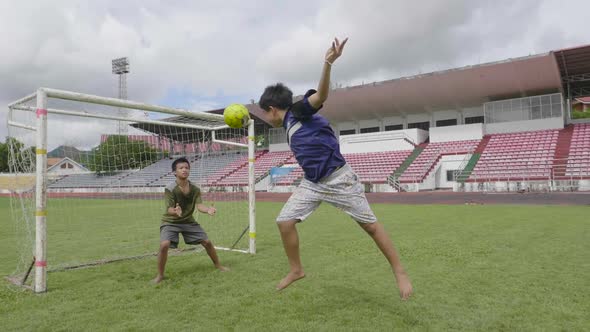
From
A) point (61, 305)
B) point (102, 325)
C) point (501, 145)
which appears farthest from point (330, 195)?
point (501, 145)

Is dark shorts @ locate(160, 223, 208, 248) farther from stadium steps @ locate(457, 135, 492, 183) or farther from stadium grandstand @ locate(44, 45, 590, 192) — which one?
stadium steps @ locate(457, 135, 492, 183)

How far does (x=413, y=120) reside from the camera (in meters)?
41.6

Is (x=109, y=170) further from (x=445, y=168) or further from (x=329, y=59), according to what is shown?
(x=445, y=168)

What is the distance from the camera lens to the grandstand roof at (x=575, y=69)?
2870cm

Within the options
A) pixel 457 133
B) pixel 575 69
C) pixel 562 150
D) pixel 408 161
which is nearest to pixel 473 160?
pixel 408 161

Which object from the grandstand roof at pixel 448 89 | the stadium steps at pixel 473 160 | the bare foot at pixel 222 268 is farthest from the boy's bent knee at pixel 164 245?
the grandstand roof at pixel 448 89

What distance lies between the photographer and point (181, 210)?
591cm

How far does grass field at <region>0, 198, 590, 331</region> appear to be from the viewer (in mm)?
3664

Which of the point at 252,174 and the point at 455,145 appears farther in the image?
the point at 455,145

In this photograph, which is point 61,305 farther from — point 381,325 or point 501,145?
point 501,145

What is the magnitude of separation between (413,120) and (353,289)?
3911 cm

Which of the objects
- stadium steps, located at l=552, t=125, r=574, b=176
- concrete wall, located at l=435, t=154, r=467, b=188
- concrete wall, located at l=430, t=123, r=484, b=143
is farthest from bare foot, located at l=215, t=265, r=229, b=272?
concrete wall, located at l=430, t=123, r=484, b=143

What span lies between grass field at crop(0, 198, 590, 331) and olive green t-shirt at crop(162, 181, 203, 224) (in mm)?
785

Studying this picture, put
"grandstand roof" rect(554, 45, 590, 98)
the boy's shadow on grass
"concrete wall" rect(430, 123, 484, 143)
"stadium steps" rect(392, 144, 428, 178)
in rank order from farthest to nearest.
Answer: "concrete wall" rect(430, 123, 484, 143)
"stadium steps" rect(392, 144, 428, 178)
"grandstand roof" rect(554, 45, 590, 98)
the boy's shadow on grass
